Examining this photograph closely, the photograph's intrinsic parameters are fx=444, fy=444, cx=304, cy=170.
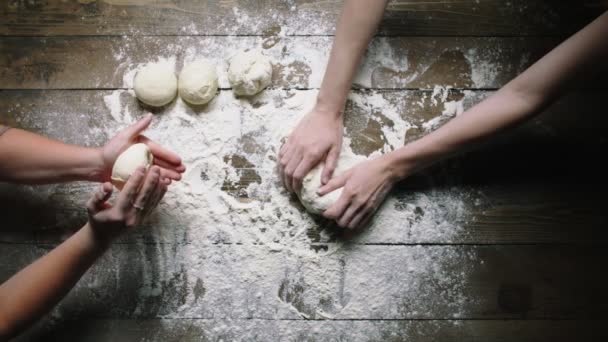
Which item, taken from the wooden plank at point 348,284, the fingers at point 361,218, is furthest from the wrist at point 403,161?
the wooden plank at point 348,284

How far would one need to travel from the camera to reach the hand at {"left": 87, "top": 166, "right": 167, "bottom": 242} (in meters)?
1.00

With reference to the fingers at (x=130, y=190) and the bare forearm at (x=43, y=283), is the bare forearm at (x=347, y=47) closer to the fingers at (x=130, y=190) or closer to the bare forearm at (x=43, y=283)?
the fingers at (x=130, y=190)

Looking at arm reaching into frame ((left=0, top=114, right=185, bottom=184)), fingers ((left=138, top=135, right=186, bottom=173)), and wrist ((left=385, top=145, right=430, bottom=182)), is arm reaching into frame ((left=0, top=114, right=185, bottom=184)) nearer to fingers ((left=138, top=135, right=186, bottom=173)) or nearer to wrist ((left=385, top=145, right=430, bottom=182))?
fingers ((left=138, top=135, right=186, bottom=173))

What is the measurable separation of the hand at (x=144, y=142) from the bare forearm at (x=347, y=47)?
0.42 metres

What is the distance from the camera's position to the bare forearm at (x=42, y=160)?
1140 millimetres

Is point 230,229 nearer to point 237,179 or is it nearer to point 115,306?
point 237,179

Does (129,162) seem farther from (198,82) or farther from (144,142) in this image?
(198,82)

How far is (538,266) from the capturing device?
1.23 m

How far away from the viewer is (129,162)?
1.11 m

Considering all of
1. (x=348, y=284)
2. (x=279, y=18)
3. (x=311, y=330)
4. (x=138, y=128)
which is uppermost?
(x=279, y=18)

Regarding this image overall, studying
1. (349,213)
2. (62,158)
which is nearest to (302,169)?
(349,213)

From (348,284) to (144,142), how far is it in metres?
0.68

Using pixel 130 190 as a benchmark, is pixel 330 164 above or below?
above

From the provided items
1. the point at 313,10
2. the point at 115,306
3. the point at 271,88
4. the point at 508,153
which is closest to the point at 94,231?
the point at 115,306
